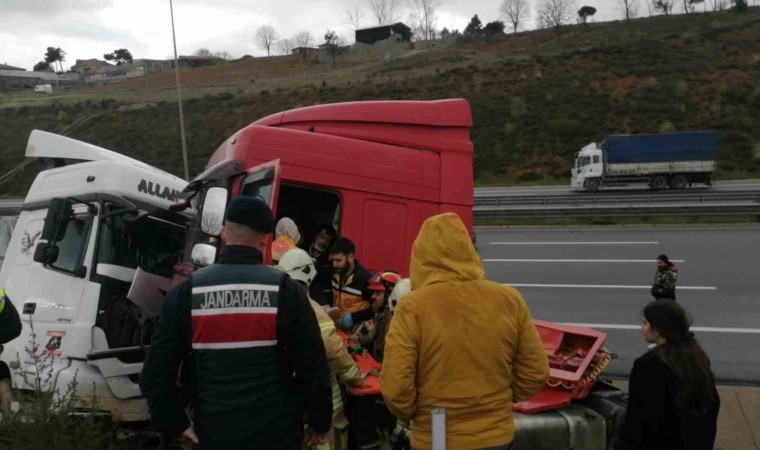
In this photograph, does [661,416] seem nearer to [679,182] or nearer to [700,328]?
[700,328]

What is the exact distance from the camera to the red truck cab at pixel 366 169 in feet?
20.3

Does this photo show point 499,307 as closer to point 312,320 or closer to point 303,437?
point 312,320

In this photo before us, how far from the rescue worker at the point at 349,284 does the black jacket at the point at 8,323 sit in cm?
227

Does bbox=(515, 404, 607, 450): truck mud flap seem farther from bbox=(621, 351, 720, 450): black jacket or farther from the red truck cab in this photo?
the red truck cab

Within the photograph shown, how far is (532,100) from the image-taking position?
1775 inches

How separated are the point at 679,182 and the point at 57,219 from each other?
32.0 m

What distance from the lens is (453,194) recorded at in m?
6.72

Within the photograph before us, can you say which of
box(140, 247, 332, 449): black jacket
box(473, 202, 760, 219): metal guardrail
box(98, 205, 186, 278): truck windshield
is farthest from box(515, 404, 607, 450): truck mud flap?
box(473, 202, 760, 219): metal guardrail

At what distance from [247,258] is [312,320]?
1.21ft

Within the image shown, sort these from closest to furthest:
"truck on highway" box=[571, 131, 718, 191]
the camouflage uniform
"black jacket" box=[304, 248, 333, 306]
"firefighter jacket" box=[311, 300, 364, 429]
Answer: "firefighter jacket" box=[311, 300, 364, 429] < "black jacket" box=[304, 248, 333, 306] < the camouflage uniform < "truck on highway" box=[571, 131, 718, 191]

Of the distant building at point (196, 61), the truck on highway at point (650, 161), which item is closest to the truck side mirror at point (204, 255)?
the truck on highway at point (650, 161)

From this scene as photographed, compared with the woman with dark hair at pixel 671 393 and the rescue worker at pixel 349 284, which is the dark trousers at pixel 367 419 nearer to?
the rescue worker at pixel 349 284

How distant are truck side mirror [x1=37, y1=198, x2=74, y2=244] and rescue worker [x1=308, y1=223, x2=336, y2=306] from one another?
212 centimetres

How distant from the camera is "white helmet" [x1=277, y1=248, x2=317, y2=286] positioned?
15.3 ft
